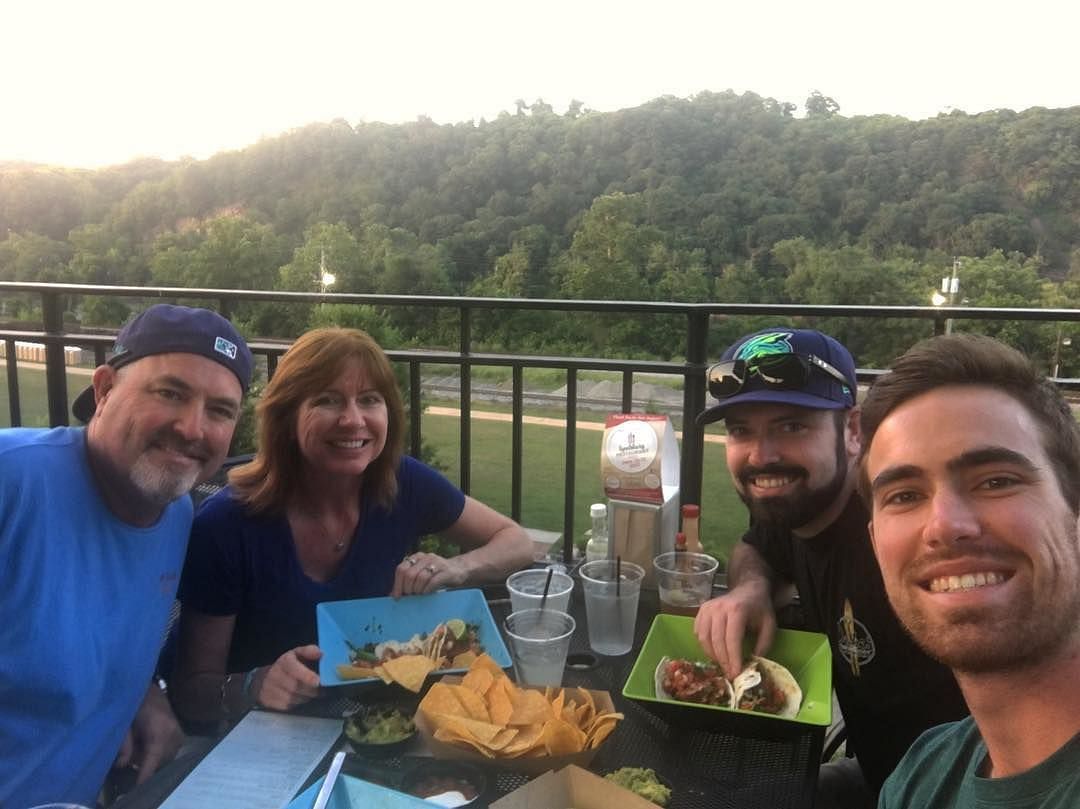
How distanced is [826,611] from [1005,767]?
770 millimetres

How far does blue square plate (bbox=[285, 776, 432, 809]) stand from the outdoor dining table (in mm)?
87

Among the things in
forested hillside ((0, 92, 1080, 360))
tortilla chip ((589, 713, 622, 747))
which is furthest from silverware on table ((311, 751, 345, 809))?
forested hillside ((0, 92, 1080, 360))

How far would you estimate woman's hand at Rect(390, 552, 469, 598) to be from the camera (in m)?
1.60

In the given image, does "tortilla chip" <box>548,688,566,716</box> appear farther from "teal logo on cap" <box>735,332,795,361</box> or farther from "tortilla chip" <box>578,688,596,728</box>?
"teal logo on cap" <box>735,332,795,361</box>

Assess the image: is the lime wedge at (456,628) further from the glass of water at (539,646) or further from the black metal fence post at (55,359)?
the black metal fence post at (55,359)

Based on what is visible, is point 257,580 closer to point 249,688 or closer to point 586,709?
point 249,688

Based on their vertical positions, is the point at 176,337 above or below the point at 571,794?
above

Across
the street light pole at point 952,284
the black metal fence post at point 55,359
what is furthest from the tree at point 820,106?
the black metal fence post at point 55,359

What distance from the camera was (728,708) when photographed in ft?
4.01

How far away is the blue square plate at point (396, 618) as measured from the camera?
4.86 ft

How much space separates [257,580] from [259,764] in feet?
1.97

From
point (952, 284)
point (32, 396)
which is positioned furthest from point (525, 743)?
point (952, 284)

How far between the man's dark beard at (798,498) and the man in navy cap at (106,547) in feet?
3.73

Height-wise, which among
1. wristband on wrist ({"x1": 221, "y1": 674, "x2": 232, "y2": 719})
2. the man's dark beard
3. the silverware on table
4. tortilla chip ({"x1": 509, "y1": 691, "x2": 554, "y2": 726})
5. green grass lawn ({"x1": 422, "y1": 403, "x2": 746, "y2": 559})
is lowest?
green grass lawn ({"x1": 422, "y1": 403, "x2": 746, "y2": 559})
